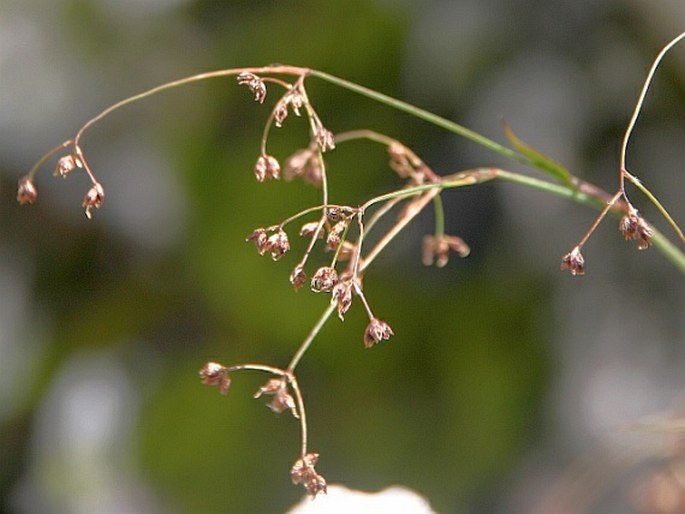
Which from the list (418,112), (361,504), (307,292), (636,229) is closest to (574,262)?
(636,229)

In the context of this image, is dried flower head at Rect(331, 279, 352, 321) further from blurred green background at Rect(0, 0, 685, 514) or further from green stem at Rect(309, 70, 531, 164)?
blurred green background at Rect(0, 0, 685, 514)

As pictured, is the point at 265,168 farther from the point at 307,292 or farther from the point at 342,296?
the point at 307,292

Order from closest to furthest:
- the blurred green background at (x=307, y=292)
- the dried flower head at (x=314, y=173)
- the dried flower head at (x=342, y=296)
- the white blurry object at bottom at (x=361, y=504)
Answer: the dried flower head at (x=342, y=296) < the dried flower head at (x=314, y=173) < the white blurry object at bottom at (x=361, y=504) < the blurred green background at (x=307, y=292)

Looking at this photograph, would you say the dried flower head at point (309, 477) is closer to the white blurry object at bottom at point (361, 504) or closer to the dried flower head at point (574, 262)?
the dried flower head at point (574, 262)

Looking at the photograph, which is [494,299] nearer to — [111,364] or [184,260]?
[184,260]

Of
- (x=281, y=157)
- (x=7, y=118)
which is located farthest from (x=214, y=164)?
(x=7, y=118)

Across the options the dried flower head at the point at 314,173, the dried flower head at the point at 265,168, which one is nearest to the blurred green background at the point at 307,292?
the dried flower head at the point at 314,173
